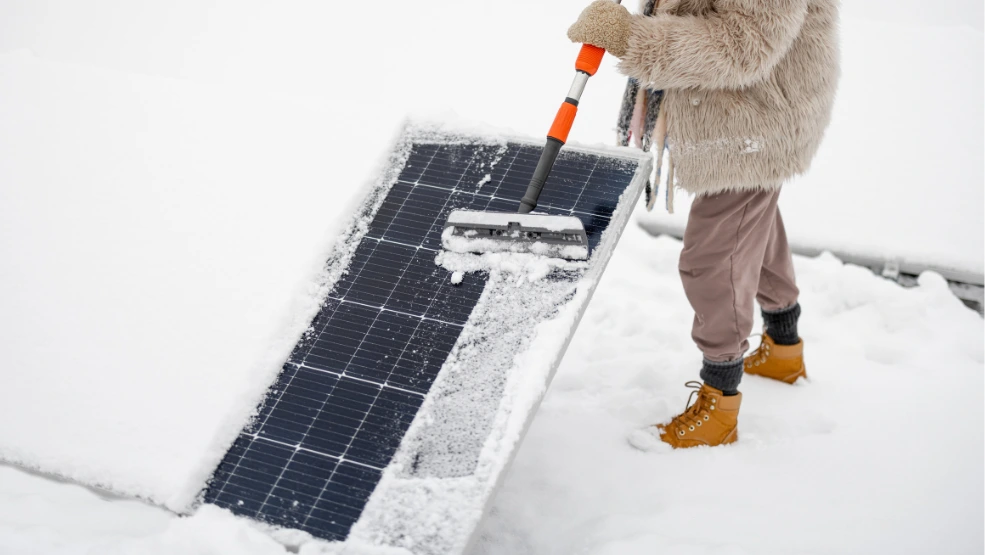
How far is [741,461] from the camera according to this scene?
226 centimetres

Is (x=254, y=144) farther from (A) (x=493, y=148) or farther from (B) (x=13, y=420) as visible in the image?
(B) (x=13, y=420)

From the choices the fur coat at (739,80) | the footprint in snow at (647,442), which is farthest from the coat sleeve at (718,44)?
the footprint in snow at (647,442)

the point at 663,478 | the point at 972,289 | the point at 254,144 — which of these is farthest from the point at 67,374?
the point at 972,289

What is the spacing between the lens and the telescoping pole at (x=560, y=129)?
1980mm

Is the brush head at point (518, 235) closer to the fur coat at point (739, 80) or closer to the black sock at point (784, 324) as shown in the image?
the fur coat at point (739, 80)

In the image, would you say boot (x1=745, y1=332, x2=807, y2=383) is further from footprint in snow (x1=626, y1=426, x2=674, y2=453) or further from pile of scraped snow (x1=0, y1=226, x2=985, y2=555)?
footprint in snow (x1=626, y1=426, x2=674, y2=453)

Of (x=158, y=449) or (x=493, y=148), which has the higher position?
(x=493, y=148)

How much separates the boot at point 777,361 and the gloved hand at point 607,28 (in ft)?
3.95

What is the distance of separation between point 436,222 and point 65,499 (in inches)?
41.8

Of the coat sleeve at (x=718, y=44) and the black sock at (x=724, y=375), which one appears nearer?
the coat sleeve at (x=718, y=44)

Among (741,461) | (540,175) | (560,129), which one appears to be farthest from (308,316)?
(741,461)

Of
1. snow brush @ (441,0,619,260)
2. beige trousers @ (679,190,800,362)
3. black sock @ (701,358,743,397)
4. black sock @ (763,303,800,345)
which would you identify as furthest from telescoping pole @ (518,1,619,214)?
black sock @ (763,303,800,345)

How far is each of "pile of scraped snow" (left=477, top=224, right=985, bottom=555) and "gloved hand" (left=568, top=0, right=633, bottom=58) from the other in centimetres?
112

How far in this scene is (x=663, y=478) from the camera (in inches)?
86.3
